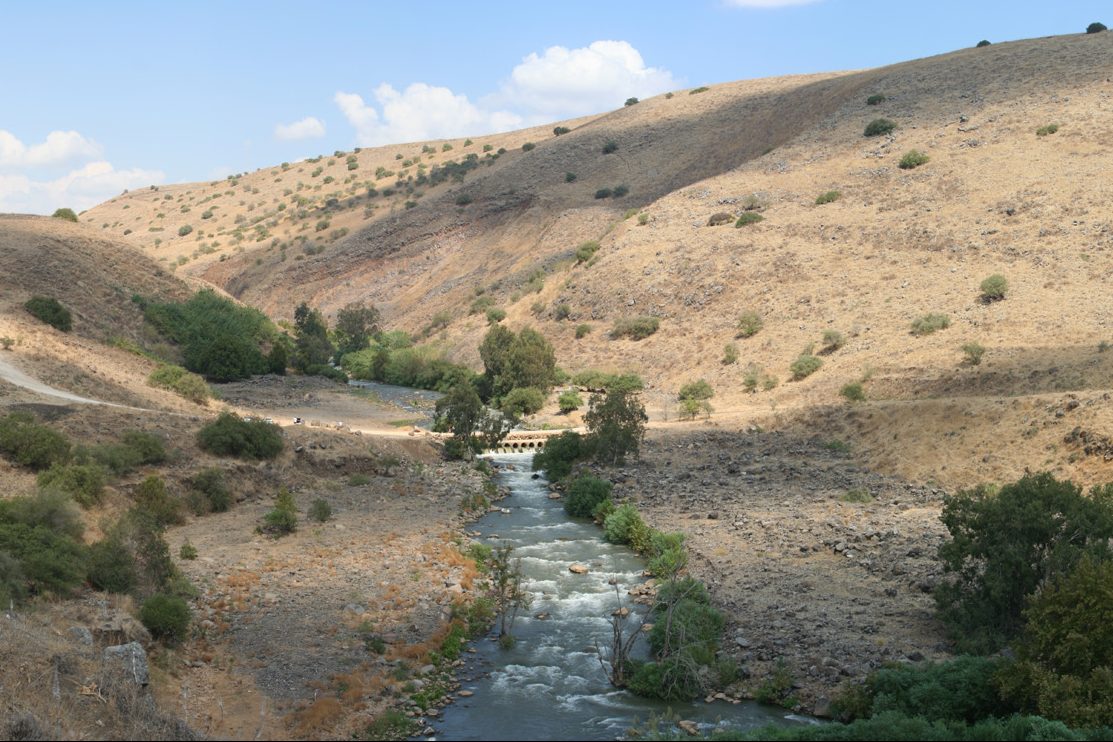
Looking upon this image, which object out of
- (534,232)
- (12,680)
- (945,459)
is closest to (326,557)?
(12,680)

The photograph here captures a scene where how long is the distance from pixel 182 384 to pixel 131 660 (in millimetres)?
25114

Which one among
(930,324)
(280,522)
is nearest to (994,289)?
(930,324)

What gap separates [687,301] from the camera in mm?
50312

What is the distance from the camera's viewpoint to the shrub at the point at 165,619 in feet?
46.9

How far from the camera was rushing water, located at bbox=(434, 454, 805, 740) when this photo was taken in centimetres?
1299

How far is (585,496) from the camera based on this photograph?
83.9 ft

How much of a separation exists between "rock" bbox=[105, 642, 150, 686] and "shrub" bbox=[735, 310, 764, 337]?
3624 centimetres

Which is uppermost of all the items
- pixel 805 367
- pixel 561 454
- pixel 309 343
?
pixel 309 343

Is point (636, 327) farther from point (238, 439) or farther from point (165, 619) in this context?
point (165, 619)

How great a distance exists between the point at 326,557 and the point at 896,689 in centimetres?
1202

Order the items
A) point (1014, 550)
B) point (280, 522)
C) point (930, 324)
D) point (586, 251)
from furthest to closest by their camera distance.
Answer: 1. point (586, 251)
2. point (930, 324)
3. point (280, 522)
4. point (1014, 550)

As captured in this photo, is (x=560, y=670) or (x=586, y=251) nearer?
(x=560, y=670)

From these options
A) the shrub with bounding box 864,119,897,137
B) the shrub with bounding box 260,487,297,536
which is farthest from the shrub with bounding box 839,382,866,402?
the shrub with bounding box 864,119,897,137

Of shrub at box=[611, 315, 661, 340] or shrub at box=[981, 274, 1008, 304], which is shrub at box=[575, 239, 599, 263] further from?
shrub at box=[981, 274, 1008, 304]
